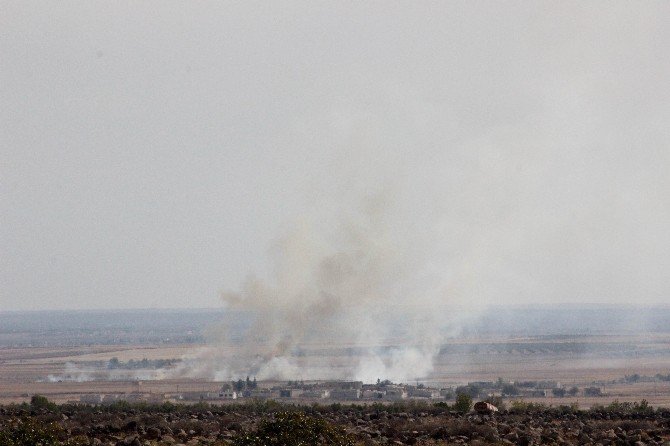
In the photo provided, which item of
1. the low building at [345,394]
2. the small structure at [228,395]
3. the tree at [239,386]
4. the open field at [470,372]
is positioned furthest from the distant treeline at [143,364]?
the low building at [345,394]

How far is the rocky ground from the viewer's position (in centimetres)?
3753

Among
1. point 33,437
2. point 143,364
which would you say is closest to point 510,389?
point 143,364

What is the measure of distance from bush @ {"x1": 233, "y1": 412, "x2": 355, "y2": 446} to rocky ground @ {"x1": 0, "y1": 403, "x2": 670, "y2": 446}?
0.17 metres

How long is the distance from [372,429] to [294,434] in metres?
10.5

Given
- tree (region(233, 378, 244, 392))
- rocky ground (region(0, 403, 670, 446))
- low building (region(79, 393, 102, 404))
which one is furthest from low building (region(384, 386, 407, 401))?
rocky ground (region(0, 403, 670, 446))

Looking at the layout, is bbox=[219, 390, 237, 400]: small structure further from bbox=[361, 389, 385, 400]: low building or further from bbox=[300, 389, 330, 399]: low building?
bbox=[361, 389, 385, 400]: low building

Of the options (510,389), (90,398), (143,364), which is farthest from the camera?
(143,364)

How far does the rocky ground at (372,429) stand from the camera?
37.5 metres

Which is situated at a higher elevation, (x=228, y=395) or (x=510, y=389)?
(x=510, y=389)

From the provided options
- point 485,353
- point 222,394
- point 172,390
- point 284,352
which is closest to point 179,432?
point 222,394

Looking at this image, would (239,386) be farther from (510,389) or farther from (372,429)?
(372,429)

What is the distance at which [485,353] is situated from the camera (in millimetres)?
Result: 199625

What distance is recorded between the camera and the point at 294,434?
32.9 meters

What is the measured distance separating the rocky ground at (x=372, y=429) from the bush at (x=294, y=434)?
0.17m
